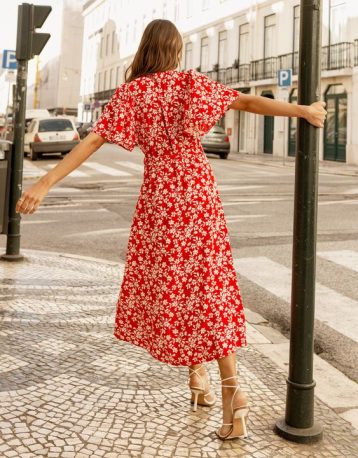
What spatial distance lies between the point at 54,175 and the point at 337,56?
28.3 meters

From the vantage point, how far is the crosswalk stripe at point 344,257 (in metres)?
6.67

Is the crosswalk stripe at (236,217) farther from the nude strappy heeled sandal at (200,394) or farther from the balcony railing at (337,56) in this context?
the balcony railing at (337,56)

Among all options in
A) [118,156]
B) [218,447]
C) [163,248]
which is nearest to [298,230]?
[163,248]

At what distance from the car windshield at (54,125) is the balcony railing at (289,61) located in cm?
1280

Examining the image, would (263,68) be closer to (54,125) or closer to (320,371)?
(54,125)

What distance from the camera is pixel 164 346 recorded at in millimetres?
2793

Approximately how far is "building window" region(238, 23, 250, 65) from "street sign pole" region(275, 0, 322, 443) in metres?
35.8

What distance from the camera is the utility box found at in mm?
5895

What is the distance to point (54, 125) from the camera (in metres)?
24.2

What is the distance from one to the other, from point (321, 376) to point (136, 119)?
181cm

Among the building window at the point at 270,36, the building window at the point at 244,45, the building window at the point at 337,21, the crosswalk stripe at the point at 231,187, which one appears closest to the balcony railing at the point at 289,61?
the building window at the point at 270,36

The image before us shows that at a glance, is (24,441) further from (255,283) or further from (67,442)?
(255,283)

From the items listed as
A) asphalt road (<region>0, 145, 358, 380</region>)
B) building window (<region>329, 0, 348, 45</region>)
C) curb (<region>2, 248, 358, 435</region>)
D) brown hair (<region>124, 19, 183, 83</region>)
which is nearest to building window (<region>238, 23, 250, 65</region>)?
building window (<region>329, 0, 348, 45</region>)

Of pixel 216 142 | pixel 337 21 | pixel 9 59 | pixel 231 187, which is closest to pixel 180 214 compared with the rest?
pixel 231 187
